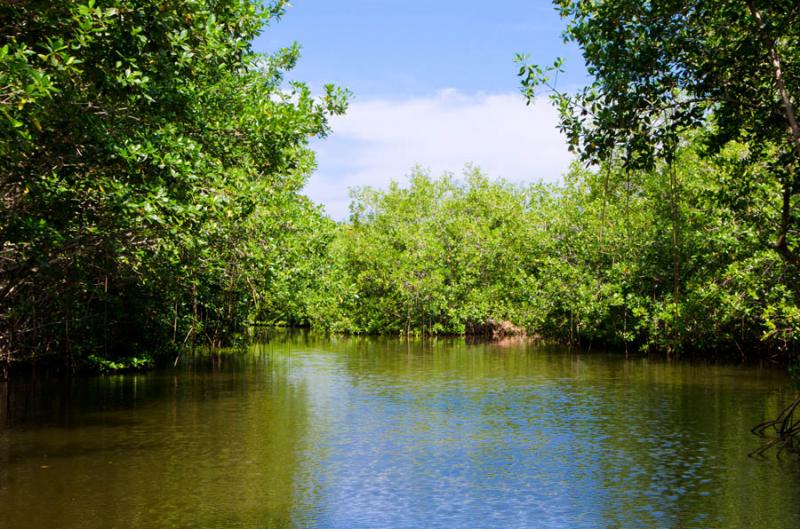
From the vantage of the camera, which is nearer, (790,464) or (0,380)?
(790,464)

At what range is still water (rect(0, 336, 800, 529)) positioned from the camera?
1124cm

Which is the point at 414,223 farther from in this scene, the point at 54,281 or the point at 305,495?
the point at 305,495

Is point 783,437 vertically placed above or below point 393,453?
above

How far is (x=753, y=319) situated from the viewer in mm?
27797

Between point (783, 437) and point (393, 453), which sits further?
point (393, 453)

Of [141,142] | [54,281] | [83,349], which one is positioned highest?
[141,142]

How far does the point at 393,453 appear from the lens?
49.8 ft

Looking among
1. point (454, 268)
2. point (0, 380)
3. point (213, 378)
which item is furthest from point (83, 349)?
point (454, 268)

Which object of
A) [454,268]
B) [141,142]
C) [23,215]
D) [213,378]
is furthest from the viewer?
[454,268]

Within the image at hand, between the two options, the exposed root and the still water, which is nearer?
the still water

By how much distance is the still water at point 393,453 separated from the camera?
1124cm

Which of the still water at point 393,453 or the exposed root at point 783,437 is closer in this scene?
the still water at point 393,453

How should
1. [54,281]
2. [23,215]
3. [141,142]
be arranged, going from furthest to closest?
[54,281]
[23,215]
[141,142]

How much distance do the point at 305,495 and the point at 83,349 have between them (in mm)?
14709
